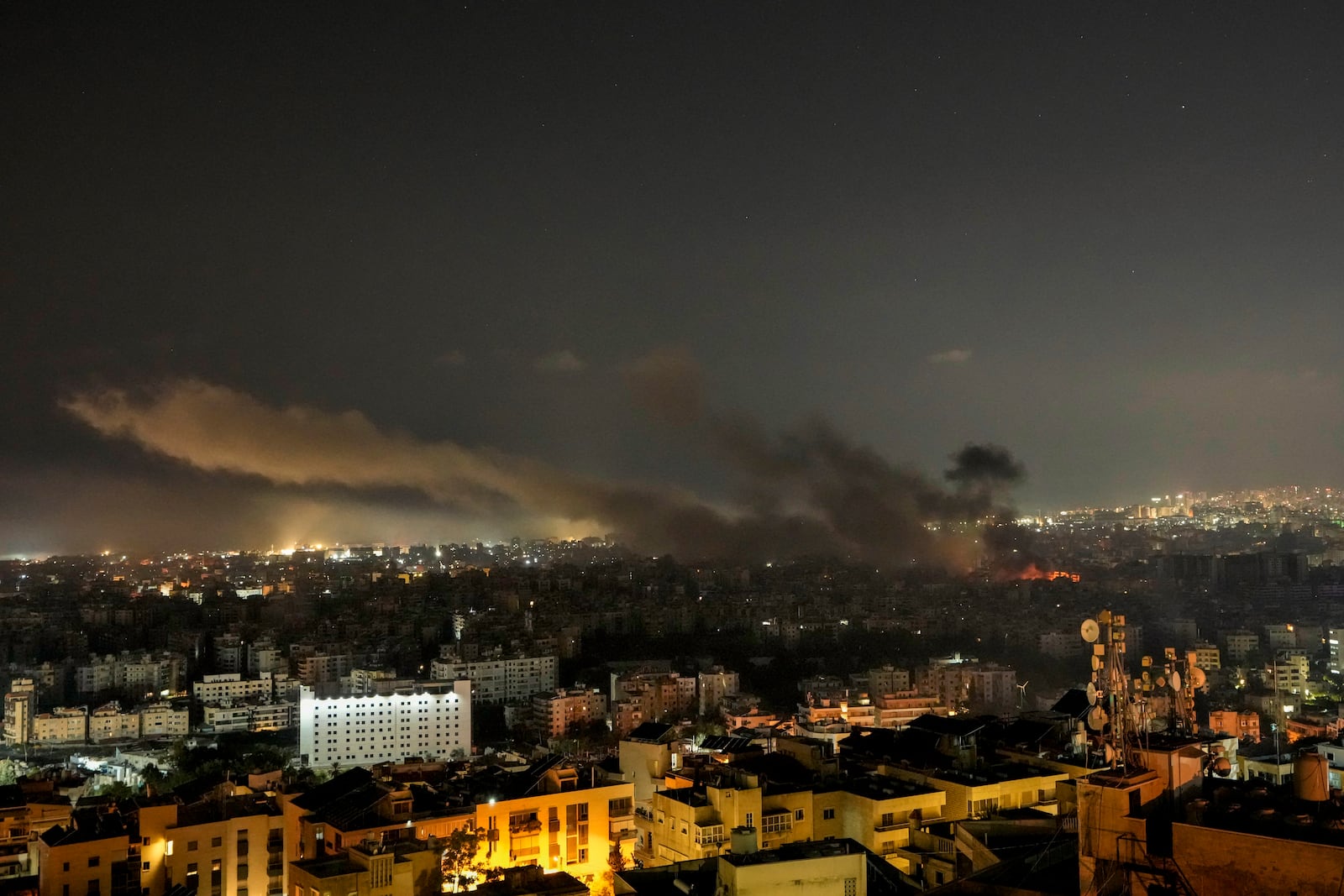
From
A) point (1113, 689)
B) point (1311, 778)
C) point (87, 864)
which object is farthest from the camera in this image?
point (87, 864)

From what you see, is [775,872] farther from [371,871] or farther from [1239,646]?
[1239,646]

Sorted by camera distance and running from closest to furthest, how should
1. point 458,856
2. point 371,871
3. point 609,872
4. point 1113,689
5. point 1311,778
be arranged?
point 1113,689
point 1311,778
point 371,871
point 458,856
point 609,872

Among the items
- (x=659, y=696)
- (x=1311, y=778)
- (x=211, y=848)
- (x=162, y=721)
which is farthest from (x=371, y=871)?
(x=162, y=721)

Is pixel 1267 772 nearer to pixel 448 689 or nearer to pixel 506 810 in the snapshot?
pixel 506 810

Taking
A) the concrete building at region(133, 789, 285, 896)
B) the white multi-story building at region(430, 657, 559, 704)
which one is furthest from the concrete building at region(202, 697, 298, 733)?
the concrete building at region(133, 789, 285, 896)

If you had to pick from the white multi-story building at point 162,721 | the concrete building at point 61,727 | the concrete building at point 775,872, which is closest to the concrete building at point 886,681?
the white multi-story building at point 162,721

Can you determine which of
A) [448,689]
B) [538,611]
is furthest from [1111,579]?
[448,689]

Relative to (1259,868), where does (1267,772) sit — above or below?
below

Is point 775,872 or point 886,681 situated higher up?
point 775,872
